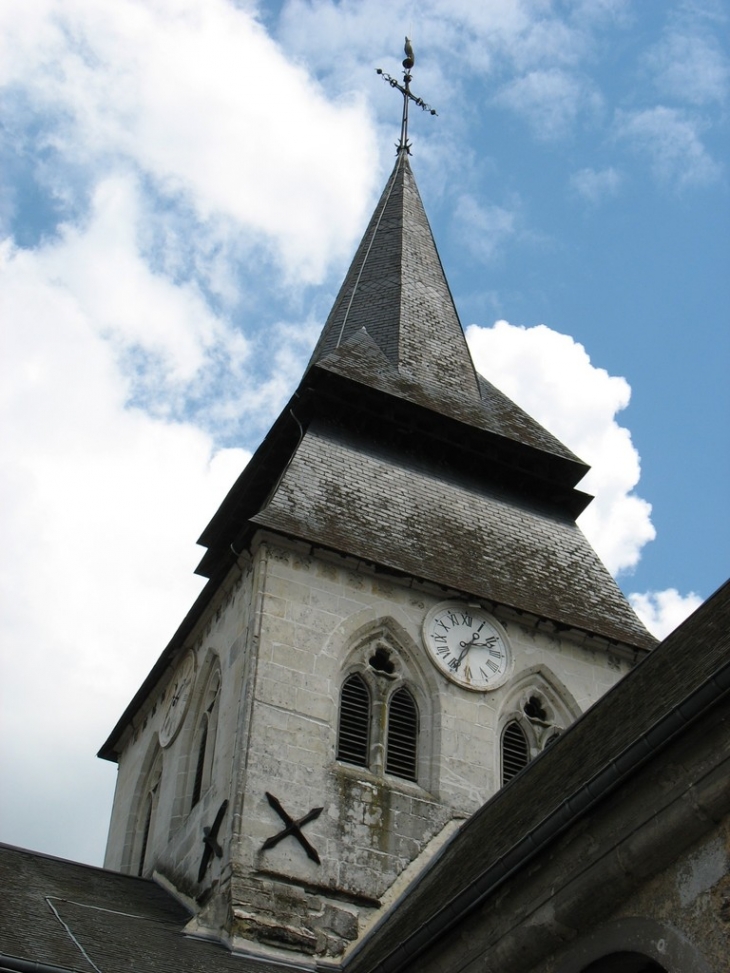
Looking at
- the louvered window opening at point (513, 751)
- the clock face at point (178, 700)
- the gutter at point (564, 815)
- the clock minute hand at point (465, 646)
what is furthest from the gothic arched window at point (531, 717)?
the gutter at point (564, 815)

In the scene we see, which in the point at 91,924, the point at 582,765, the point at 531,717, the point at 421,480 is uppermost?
the point at 421,480

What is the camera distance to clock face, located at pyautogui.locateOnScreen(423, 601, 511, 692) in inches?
648

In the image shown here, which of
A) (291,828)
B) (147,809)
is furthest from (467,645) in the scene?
(147,809)

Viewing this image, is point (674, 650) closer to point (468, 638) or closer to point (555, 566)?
point (468, 638)

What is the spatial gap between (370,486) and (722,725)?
1059 cm

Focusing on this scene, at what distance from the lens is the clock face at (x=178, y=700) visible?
17641 mm

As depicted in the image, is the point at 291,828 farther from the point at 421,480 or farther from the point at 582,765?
the point at 421,480

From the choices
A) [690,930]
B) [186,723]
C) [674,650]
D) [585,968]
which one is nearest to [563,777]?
[674,650]

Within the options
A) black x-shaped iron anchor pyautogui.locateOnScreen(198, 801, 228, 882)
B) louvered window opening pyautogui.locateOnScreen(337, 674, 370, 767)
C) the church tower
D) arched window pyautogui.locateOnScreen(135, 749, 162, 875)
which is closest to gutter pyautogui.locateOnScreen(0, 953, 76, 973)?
the church tower

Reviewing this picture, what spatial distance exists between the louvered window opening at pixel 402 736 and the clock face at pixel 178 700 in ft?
9.30

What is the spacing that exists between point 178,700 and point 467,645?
12.4 ft

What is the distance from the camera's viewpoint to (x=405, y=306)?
2269 centimetres

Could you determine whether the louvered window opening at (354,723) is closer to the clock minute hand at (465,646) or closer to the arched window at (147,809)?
the clock minute hand at (465,646)

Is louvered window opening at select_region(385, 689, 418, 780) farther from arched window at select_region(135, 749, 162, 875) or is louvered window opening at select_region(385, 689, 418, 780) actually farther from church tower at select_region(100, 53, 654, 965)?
arched window at select_region(135, 749, 162, 875)
